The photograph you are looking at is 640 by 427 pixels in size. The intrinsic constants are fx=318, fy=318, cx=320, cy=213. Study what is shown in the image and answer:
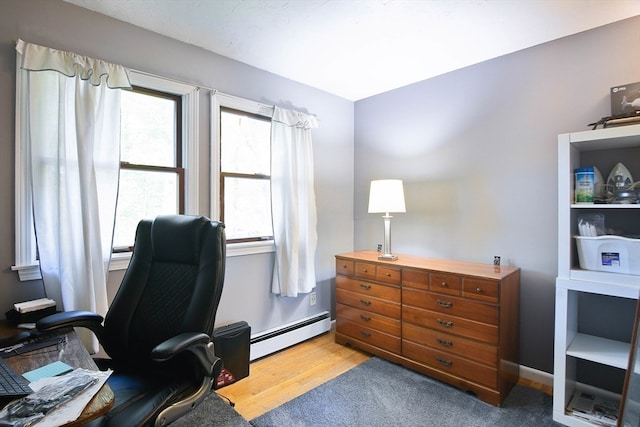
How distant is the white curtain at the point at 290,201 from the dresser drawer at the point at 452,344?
1001 mm

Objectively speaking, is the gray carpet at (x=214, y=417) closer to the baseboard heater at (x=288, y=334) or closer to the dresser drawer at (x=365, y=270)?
the baseboard heater at (x=288, y=334)

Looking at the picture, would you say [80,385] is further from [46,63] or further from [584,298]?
[584,298]

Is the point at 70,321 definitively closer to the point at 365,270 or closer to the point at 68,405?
the point at 68,405

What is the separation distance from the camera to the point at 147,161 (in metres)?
2.24

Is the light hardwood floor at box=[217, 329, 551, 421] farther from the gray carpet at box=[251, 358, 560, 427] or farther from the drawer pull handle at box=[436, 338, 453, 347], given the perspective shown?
the drawer pull handle at box=[436, 338, 453, 347]

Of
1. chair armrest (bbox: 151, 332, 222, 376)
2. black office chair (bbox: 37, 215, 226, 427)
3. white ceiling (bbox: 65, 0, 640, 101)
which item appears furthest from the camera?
white ceiling (bbox: 65, 0, 640, 101)

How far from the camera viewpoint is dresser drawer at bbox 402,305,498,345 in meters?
2.07

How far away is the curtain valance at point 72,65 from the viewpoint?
1.68 meters

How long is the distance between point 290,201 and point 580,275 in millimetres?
2079

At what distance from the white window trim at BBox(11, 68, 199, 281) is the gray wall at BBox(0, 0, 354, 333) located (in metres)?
0.04

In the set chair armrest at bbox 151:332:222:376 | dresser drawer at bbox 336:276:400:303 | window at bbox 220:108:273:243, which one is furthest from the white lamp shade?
chair armrest at bbox 151:332:222:376

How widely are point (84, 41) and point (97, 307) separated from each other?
1.59 metres

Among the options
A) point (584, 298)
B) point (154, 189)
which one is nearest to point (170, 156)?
point (154, 189)

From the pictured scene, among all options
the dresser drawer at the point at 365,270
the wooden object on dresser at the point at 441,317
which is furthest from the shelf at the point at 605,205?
Answer: the dresser drawer at the point at 365,270
